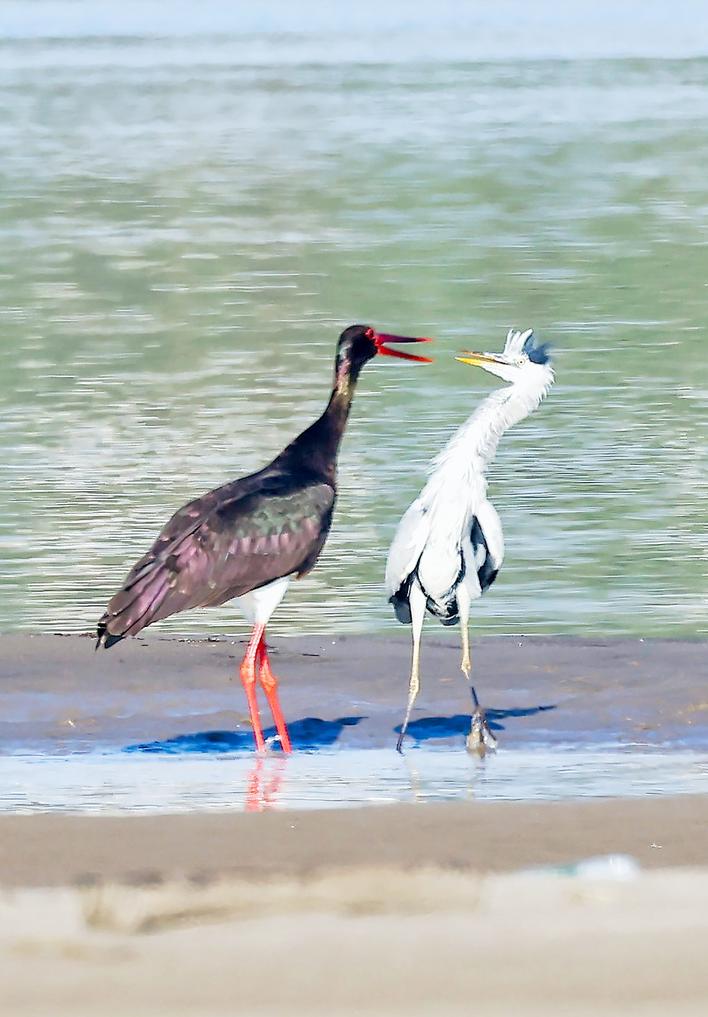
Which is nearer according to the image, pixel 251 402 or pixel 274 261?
pixel 251 402

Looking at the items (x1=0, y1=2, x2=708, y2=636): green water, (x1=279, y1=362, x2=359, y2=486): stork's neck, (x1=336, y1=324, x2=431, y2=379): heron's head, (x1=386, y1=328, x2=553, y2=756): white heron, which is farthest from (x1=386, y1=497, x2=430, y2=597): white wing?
(x1=0, y1=2, x2=708, y2=636): green water

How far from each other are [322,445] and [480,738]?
1.75m

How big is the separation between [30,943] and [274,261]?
21.7 meters

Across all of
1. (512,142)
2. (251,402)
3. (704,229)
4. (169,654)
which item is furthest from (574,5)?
(169,654)

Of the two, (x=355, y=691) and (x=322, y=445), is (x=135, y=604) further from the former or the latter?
(x=322, y=445)

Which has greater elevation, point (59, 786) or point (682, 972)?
point (682, 972)

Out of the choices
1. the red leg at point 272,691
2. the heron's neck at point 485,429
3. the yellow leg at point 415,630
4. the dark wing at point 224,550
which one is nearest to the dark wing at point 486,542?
the heron's neck at point 485,429

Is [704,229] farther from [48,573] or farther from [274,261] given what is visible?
[48,573]

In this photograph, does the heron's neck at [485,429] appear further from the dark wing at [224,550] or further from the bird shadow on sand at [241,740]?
the bird shadow on sand at [241,740]

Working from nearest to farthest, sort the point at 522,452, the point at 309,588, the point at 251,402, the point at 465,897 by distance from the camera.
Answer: the point at 465,897, the point at 309,588, the point at 522,452, the point at 251,402

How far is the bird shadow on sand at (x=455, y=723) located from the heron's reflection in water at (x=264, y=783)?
2.14 ft

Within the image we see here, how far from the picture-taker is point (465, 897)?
650 centimetres

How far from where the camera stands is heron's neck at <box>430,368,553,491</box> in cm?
959

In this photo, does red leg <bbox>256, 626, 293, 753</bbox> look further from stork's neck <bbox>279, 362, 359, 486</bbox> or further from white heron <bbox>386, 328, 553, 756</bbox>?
stork's neck <bbox>279, 362, 359, 486</bbox>
